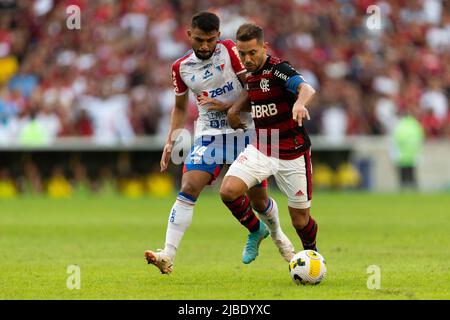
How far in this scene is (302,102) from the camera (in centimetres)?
869

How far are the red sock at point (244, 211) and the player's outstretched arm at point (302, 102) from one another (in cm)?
136

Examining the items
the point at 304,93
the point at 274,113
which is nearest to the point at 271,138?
the point at 274,113

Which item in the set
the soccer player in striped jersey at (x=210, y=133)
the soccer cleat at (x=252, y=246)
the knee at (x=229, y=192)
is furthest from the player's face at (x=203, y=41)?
the soccer cleat at (x=252, y=246)

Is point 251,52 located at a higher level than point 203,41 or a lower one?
lower

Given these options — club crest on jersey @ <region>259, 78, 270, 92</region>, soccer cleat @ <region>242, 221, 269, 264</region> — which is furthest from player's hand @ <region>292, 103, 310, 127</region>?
soccer cleat @ <region>242, 221, 269, 264</region>

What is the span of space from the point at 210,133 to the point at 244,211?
845 mm

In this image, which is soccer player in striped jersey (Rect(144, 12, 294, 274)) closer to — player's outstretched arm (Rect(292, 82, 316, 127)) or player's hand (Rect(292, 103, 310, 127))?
player's outstretched arm (Rect(292, 82, 316, 127))

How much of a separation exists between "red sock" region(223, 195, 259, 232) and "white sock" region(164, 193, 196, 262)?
41 cm

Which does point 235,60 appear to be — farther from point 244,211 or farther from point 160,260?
point 160,260

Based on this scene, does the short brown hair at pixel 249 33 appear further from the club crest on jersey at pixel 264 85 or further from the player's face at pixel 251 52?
the club crest on jersey at pixel 264 85

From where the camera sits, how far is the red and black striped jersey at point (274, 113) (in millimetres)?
9367

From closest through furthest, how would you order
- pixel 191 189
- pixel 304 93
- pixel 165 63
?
1. pixel 304 93
2. pixel 191 189
3. pixel 165 63
